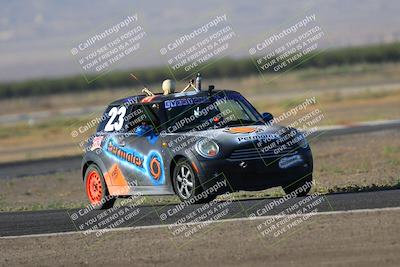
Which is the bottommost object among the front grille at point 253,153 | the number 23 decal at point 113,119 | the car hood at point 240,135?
the front grille at point 253,153

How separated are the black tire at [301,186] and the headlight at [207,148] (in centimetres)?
136

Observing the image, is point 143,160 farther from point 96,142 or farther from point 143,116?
point 96,142

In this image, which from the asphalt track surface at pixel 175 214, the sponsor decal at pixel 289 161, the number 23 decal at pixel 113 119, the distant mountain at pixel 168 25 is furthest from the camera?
the distant mountain at pixel 168 25

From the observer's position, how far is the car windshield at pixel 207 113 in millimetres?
14289

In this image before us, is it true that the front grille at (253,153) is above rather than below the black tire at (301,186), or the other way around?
above

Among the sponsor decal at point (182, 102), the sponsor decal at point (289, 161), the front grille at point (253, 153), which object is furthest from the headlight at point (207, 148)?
the sponsor decal at point (182, 102)

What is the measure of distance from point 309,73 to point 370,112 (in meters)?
57.5

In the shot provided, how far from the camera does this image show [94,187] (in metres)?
15.6

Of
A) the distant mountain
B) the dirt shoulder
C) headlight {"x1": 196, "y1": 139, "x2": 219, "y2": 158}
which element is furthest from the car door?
the distant mountain

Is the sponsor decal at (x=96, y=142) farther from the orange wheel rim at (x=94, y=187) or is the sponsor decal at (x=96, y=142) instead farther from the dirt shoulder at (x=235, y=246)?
the dirt shoulder at (x=235, y=246)

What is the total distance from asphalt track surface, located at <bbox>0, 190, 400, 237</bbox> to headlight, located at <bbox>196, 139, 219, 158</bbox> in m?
0.66

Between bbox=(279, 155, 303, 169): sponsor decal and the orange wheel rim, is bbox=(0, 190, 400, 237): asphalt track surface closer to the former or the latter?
bbox=(279, 155, 303, 169): sponsor decal

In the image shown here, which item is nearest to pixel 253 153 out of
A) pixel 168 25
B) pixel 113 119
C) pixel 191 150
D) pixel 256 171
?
pixel 256 171

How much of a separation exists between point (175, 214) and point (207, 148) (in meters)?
1.16
